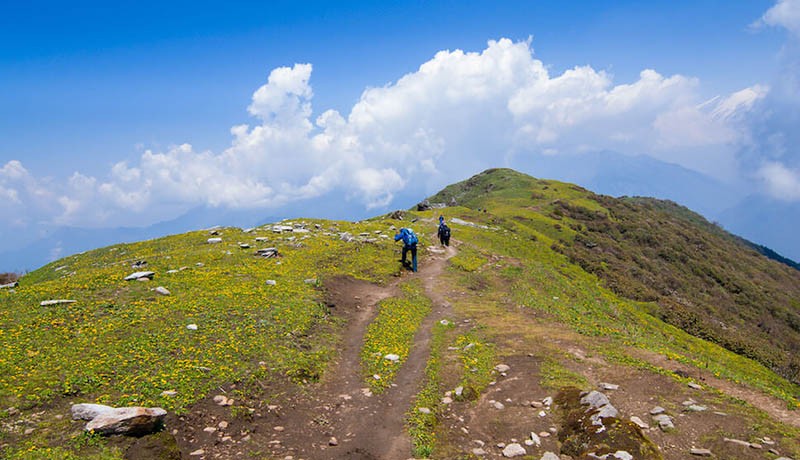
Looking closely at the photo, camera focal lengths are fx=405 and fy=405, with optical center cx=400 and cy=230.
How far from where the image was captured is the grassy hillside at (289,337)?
12.5 metres

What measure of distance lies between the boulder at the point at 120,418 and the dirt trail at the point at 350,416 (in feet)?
10.0

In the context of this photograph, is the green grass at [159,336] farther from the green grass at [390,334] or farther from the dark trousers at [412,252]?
the dark trousers at [412,252]

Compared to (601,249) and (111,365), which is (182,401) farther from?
(601,249)

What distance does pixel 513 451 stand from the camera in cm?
1170

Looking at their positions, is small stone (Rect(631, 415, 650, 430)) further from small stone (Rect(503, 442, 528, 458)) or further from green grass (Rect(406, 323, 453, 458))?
green grass (Rect(406, 323, 453, 458))

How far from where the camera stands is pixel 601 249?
267 ft

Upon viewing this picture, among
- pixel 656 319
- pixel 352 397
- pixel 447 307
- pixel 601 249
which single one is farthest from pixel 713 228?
pixel 352 397

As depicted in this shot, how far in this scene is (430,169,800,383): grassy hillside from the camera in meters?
51.9

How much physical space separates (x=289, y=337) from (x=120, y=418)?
8311mm

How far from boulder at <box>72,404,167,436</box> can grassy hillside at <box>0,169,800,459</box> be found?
31cm

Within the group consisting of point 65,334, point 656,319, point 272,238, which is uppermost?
point 272,238

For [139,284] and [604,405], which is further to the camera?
[139,284]

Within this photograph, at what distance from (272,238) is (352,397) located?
2734 centimetres

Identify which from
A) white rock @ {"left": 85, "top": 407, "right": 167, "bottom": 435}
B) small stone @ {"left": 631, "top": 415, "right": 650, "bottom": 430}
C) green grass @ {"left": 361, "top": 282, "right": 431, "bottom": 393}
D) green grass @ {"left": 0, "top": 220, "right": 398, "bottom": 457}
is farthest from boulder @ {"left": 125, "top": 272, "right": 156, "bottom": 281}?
small stone @ {"left": 631, "top": 415, "right": 650, "bottom": 430}
